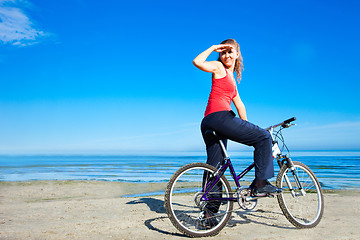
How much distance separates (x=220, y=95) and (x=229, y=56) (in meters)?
0.62

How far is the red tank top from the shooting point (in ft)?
12.4

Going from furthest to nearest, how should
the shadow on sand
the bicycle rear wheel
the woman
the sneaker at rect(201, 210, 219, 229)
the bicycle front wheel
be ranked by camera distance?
the shadow on sand < the bicycle front wheel < the sneaker at rect(201, 210, 219, 229) < the woman < the bicycle rear wheel

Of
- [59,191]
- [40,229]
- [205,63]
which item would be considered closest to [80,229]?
[40,229]

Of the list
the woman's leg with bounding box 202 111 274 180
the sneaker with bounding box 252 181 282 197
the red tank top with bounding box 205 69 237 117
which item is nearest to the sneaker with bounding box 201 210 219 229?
the sneaker with bounding box 252 181 282 197

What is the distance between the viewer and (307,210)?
4945 millimetres

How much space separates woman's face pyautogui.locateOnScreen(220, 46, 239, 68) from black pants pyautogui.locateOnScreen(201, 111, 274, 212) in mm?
779

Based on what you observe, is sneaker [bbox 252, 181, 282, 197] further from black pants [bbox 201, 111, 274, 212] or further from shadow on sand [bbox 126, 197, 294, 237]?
shadow on sand [bbox 126, 197, 294, 237]

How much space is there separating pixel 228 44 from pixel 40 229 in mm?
3551

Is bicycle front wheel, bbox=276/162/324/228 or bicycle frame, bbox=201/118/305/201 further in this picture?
bicycle front wheel, bbox=276/162/324/228

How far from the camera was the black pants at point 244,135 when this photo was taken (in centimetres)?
368

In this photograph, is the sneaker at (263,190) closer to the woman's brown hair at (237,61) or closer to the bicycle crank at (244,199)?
the bicycle crank at (244,199)

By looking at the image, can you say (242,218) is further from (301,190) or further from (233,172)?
(233,172)

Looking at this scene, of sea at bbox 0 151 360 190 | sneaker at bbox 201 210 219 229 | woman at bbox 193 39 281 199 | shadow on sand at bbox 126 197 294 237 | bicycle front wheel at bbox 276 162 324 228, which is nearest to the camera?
woman at bbox 193 39 281 199

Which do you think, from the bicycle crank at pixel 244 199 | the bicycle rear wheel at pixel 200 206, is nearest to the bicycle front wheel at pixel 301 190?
the bicycle crank at pixel 244 199
